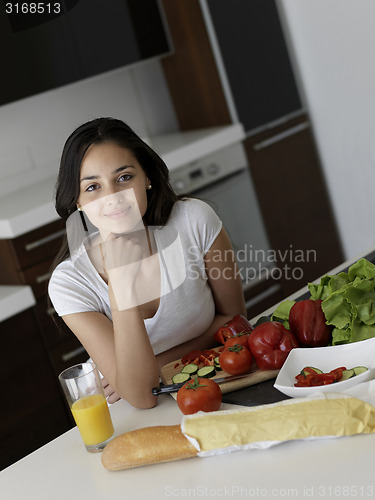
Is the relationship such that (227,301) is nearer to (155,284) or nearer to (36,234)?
(155,284)

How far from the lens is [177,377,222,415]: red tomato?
3.68 ft

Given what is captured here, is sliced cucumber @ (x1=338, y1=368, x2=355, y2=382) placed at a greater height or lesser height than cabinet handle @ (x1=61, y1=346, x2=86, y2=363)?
greater

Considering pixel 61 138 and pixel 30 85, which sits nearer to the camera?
pixel 30 85

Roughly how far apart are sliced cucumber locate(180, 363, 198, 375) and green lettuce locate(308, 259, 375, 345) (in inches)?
9.4

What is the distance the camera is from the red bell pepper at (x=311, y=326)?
1268 millimetres

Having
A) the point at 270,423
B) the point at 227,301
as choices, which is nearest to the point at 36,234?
the point at 227,301

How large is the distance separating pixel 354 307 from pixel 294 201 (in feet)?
7.48

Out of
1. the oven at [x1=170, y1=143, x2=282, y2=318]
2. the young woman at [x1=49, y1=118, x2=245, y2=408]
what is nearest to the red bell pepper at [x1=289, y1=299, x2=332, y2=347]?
the young woman at [x1=49, y1=118, x2=245, y2=408]

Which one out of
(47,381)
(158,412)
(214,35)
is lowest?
(47,381)

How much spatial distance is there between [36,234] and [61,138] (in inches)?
32.0

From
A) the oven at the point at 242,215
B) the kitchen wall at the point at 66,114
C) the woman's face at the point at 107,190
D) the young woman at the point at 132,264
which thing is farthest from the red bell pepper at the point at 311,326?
the kitchen wall at the point at 66,114

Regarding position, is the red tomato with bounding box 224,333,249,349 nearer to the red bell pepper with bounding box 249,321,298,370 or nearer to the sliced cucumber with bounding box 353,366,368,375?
the red bell pepper with bounding box 249,321,298,370

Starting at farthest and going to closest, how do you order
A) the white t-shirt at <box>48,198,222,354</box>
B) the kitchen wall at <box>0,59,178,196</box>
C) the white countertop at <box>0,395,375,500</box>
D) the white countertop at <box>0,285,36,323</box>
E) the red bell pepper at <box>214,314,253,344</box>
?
the kitchen wall at <box>0,59,178,196</box> → the white countertop at <box>0,285,36,323</box> → the white t-shirt at <box>48,198,222,354</box> → the red bell pepper at <box>214,314,253,344</box> → the white countertop at <box>0,395,375,500</box>

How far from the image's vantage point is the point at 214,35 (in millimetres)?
3148
